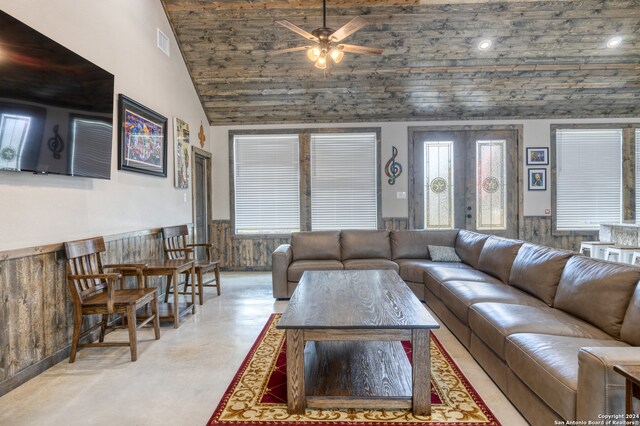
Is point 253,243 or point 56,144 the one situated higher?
point 56,144

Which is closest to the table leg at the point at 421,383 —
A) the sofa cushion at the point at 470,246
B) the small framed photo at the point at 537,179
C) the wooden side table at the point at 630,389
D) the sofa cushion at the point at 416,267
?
the wooden side table at the point at 630,389

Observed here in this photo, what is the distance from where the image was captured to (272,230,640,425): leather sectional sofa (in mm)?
1447

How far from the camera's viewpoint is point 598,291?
7.21ft

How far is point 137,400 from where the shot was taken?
2203 mm

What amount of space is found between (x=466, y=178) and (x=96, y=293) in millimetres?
6029

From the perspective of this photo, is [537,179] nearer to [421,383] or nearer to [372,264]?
[372,264]

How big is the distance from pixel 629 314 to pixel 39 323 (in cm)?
398

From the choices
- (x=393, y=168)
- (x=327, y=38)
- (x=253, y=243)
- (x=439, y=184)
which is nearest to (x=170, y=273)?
(x=327, y=38)

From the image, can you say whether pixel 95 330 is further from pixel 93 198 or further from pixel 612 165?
pixel 612 165

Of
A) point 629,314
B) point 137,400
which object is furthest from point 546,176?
point 137,400

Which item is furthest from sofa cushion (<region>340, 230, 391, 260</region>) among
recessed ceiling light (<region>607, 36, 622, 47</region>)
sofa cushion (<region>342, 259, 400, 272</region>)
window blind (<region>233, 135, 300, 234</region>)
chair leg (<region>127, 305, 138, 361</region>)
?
recessed ceiling light (<region>607, 36, 622, 47</region>)

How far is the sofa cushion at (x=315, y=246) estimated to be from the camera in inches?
197

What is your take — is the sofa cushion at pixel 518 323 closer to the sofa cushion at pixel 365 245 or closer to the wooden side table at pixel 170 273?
the sofa cushion at pixel 365 245

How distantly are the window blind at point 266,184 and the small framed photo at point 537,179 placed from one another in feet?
14.4
